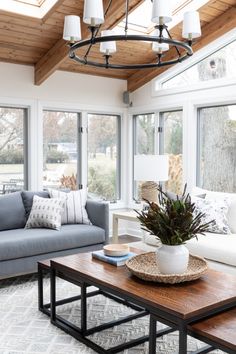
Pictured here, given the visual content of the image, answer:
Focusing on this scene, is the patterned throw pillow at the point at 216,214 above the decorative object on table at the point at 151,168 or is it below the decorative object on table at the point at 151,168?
below

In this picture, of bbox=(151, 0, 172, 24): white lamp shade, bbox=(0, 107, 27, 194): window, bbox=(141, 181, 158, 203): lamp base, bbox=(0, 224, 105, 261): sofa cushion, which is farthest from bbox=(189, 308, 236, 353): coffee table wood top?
bbox=(0, 107, 27, 194): window

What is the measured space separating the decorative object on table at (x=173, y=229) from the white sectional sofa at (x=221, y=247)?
3.80 ft

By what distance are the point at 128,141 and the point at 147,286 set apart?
13.5ft

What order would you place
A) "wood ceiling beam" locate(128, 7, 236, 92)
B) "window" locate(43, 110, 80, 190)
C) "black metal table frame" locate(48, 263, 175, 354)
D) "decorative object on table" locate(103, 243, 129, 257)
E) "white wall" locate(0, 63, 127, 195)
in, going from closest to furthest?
1. "black metal table frame" locate(48, 263, 175, 354)
2. "decorative object on table" locate(103, 243, 129, 257)
3. "wood ceiling beam" locate(128, 7, 236, 92)
4. "white wall" locate(0, 63, 127, 195)
5. "window" locate(43, 110, 80, 190)

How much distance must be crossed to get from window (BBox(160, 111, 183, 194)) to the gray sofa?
4.93 feet

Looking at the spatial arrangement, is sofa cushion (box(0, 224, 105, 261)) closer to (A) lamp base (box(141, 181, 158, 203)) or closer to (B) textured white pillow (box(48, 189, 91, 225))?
(B) textured white pillow (box(48, 189, 91, 225))

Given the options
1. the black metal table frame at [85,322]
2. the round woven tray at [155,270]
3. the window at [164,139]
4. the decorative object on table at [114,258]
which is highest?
the window at [164,139]

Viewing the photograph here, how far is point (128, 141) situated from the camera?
6414 millimetres

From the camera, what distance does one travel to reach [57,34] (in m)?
4.64

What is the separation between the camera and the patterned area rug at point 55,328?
2.68m

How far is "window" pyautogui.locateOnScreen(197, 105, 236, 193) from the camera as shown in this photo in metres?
5.05

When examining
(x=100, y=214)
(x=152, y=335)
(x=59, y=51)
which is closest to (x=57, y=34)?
(x=59, y=51)

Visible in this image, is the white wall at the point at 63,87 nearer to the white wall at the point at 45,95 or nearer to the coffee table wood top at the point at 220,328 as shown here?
the white wall at the point at 45,95

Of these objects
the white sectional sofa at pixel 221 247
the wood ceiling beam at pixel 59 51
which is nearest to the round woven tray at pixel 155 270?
the white sectional sofa at pixel 221 247
